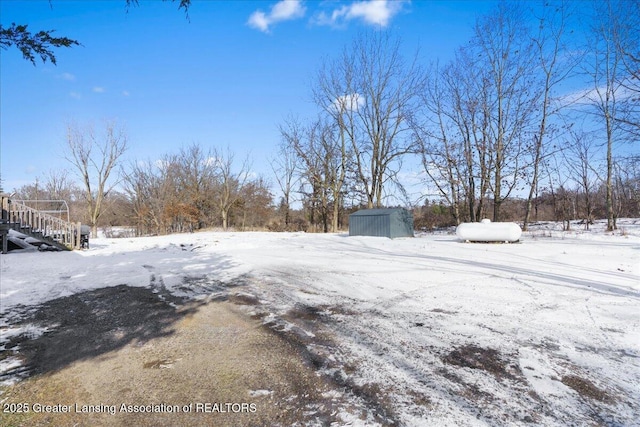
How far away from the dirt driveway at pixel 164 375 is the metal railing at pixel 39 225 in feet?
28.5

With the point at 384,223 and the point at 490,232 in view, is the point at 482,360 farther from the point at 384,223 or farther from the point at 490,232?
the point at 384,223

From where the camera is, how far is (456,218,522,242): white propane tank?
10891 millimetres

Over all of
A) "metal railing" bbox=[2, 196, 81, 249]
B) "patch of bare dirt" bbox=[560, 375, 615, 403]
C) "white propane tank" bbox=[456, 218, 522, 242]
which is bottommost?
"patch of bare dirt" bbox=[560, 375, 615, 403]

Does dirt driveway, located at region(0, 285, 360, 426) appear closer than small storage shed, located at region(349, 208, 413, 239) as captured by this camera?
Yes

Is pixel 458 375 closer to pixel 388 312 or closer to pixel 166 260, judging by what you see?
pixel 388 312

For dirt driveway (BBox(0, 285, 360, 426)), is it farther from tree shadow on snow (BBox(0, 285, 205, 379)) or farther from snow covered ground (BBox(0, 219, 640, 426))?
snow covered ground (BBox(0, 219, 640, 426))

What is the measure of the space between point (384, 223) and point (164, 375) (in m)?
12.3

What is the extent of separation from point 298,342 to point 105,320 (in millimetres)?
2716

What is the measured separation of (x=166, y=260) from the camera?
8727 mm

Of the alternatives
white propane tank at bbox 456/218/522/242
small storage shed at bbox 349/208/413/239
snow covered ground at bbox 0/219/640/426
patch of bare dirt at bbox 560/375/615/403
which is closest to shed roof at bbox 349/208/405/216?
small storage shed at bbox 349/208/413/239

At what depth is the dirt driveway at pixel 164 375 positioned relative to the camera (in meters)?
2.07

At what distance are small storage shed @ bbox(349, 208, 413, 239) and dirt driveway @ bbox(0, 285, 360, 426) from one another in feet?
34.9

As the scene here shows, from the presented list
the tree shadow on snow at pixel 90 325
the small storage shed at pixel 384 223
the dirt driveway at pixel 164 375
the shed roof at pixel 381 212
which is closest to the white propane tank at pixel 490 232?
the small storage shed at pixel 384 223

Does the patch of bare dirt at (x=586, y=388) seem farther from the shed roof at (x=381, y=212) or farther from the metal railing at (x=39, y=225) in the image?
the metal railing at (x=39, y=225)
